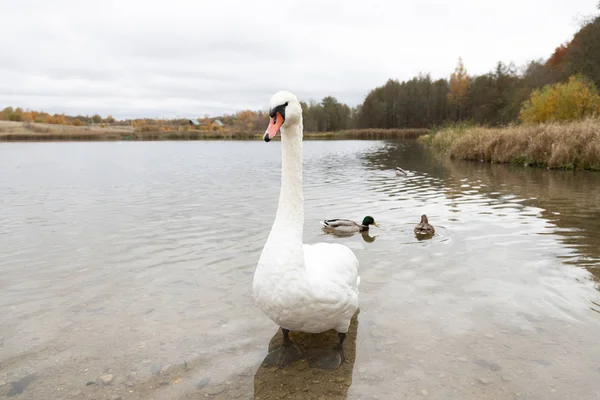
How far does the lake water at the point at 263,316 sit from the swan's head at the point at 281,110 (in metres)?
2.32

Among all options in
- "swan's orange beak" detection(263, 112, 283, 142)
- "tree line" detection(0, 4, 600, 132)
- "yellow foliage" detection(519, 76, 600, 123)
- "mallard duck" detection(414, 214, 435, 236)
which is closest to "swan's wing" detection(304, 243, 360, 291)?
"swan's orange beak" detection(263, 112, 283, 142)

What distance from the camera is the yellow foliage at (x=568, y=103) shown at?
87.0 feet

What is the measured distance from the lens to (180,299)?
566 cm

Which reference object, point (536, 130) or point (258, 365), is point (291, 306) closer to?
point (258, 365)

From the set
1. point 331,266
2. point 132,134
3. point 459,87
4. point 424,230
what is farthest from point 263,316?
point 459,87

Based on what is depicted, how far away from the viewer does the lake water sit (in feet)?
12.4

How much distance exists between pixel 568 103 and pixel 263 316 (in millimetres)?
30001

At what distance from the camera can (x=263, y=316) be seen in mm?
5113

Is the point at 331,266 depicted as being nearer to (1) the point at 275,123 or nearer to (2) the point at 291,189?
(2) the point at 291,189

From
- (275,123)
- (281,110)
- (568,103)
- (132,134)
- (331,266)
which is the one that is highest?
(568,103)

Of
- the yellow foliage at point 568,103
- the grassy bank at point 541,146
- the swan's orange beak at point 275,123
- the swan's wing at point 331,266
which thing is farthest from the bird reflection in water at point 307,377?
the yellow foliage at point 568,103

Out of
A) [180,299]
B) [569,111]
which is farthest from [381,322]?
[569,111]

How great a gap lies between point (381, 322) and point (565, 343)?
1.91 meters

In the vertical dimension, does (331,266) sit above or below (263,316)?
above
